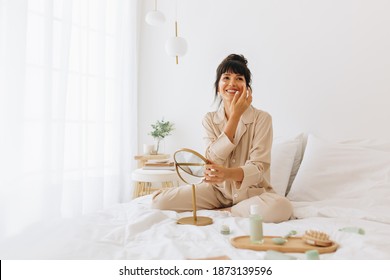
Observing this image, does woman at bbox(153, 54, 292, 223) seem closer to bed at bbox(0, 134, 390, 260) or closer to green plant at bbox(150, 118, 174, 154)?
bed at bbox(0, 134, 390, 260)

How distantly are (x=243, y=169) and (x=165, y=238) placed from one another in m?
0.58

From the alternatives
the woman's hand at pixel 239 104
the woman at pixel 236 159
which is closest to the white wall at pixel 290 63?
the woman at pixel 236 159

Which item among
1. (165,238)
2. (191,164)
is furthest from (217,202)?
(165,238)

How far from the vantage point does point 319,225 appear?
4.33 ft

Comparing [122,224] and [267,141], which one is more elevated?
[267,141]

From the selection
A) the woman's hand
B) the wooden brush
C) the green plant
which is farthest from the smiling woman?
the wooden brush

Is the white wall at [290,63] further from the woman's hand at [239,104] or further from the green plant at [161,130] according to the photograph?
the woman's hand at [239,104]

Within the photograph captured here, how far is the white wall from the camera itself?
2.19 metres

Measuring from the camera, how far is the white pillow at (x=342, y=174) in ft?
5.84

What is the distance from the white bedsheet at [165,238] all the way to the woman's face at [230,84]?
0.66 m

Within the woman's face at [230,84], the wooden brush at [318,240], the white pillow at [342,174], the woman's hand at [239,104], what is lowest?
the wooden brush at [318,240]
